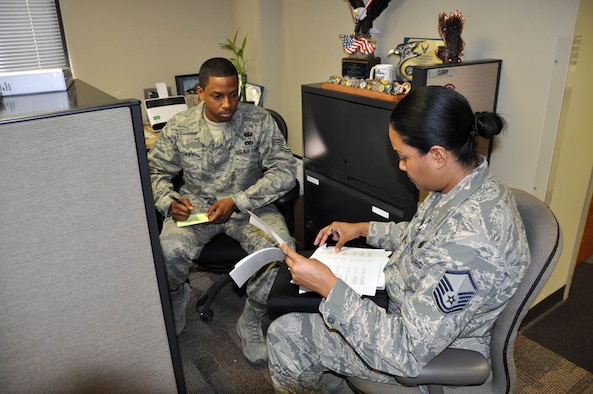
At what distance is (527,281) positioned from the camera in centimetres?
109

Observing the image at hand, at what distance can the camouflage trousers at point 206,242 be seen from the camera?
1990mm

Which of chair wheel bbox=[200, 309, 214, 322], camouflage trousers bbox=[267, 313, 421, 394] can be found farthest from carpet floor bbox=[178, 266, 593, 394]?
camouflage trousers bbox=[267, 313, 421, 394]

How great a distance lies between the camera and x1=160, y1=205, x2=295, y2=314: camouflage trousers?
199 cm

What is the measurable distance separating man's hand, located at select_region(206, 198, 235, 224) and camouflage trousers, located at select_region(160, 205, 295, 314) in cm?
10

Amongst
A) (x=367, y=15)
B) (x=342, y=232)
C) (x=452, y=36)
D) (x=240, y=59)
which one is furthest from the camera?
(x=240, y=59)

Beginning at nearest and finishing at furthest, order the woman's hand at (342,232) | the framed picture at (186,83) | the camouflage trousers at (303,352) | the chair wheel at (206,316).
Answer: the camouflage trousers at (303,352)
the woman's hand at (342,232)
the chair wheel at (206,316)
the framed picture at (186,83)

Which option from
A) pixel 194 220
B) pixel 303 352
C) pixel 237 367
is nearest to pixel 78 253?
pixel 303 352

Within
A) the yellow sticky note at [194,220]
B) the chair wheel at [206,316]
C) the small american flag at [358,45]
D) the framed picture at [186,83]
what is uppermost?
the small american flag at [358,45]

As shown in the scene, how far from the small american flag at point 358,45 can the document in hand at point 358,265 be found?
1056 mm

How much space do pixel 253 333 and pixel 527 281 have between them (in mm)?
1348

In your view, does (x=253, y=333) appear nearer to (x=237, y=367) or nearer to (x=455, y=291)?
(x=237, y=367)

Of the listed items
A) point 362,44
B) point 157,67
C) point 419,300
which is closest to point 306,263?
point 419,300

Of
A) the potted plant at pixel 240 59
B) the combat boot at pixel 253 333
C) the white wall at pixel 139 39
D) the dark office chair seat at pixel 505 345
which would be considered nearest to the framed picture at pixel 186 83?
the white wall at pixel 139 39

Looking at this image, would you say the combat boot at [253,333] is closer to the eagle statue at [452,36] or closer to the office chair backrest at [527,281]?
the office chair backrest at [527,281]
